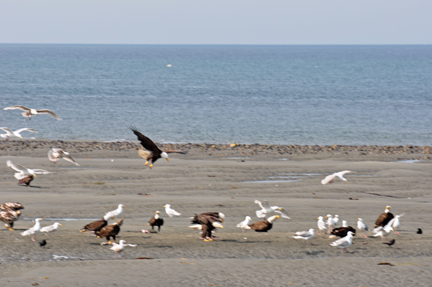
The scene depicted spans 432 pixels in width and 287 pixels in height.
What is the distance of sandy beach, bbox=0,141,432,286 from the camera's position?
9125mm

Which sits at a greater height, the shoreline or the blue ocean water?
the blue ocean water

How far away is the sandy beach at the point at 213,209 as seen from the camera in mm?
9125

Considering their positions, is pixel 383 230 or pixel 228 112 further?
pixel 228 112

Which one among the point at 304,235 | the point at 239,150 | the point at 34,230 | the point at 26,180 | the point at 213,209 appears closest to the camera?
the point at 34,230

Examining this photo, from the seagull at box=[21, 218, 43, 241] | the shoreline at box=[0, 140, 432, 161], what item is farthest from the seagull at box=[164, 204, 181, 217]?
the shoreline at box=[0, 140, 432, 161]

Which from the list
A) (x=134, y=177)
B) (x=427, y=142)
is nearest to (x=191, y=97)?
(x=427, y=142)

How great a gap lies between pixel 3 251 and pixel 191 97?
181 ft

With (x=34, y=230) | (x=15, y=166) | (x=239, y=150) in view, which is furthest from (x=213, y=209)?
(x=239, y=150)

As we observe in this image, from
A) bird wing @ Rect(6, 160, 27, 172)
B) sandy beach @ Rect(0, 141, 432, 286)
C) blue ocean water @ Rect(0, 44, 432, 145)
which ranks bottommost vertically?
sandy beach @ Rect(0, 141, 432, 286)

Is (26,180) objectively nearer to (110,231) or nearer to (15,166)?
(15,166)

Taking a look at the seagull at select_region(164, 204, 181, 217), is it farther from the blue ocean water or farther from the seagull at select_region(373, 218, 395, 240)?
the blue ocean water

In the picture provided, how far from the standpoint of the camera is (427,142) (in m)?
33.8

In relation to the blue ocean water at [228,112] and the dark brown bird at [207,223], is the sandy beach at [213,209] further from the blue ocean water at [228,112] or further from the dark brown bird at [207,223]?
the blue ocean water at [228,112]

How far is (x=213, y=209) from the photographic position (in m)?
13.7
